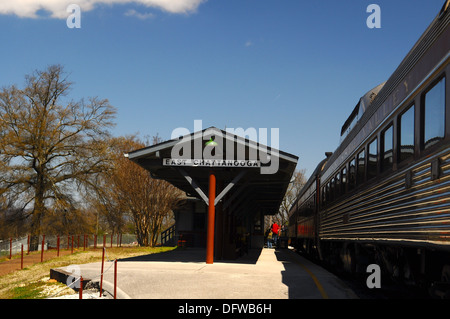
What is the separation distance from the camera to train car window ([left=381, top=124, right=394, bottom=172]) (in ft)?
27.9

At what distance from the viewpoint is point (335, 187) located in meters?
14.9

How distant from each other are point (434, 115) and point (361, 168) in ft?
15.3

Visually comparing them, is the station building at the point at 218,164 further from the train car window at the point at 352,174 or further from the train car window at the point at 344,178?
the train car window at the point at 352,174

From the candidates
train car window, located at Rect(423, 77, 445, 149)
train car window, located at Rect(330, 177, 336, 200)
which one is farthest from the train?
train car window, located at Rect(330, 177, 336, 200)

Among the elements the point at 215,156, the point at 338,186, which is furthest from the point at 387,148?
the point at 215,156

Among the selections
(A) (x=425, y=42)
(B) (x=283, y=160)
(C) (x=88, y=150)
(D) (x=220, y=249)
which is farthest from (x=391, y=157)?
(C) (x=88, y=150)

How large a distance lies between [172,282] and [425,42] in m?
6.49

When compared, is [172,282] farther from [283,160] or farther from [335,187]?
[283,160]

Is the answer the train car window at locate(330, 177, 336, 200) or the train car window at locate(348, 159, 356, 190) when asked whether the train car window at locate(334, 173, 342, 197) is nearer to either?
the train car window at locate(330, 177, 336, 200)

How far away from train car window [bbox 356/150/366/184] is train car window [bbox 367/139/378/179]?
0.47 metres

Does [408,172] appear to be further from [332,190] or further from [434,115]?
[332,190]

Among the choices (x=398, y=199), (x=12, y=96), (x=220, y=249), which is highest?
(x=12, y=96)

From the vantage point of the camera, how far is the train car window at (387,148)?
8.52 m
